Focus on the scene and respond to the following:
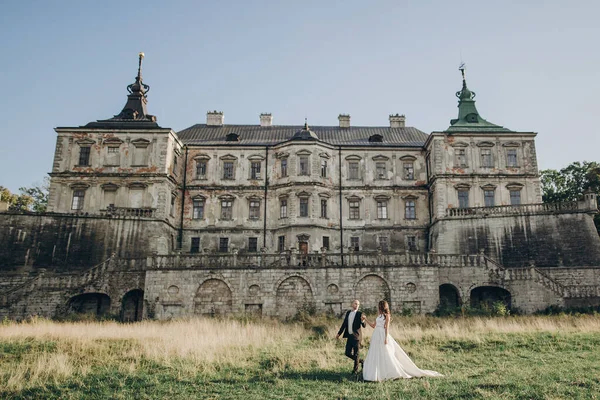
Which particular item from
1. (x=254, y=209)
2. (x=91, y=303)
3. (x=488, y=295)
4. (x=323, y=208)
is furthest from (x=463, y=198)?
(x=91, y=303)

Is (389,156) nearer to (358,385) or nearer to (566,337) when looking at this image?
(566,337)

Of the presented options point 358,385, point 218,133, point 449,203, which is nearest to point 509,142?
point 449,203

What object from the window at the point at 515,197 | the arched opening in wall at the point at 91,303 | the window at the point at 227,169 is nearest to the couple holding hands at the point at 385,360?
the arched opening in wall at the point at 91,303

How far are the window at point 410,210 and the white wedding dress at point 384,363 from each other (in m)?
26.2

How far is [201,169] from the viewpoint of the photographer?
37.8m

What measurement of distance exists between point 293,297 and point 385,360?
1527 cm

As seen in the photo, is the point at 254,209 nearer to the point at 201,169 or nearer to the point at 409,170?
the point at 201,169

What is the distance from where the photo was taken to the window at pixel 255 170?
37531mm

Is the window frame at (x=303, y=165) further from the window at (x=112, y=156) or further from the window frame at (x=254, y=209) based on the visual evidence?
the window at (x=112, y=156)

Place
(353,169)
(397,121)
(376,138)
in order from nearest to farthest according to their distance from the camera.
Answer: (353,169) → (376,138) → (397,121)

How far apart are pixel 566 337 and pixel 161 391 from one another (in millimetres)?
12767

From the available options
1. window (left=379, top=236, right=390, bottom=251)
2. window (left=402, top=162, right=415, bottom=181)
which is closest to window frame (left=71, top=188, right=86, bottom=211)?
window (left=379, top=236, right=390, bottom=251)

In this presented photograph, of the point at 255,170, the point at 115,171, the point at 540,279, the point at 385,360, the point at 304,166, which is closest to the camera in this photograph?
the point at 385,360

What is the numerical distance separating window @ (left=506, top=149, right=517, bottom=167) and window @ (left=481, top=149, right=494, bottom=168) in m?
1.20
